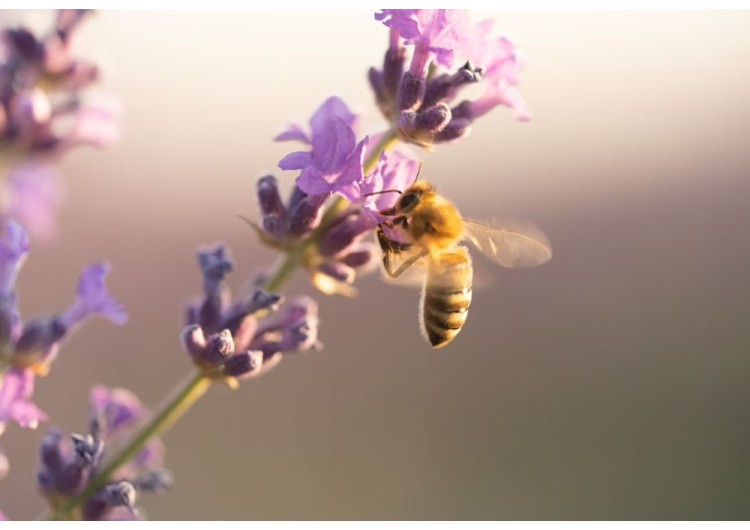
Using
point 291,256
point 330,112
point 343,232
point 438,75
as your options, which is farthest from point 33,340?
point 438,75

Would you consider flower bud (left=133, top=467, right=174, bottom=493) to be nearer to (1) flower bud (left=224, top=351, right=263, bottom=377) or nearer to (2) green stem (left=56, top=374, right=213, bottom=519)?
(2) green stem (left=56, top=374, right=213, bottom=519)

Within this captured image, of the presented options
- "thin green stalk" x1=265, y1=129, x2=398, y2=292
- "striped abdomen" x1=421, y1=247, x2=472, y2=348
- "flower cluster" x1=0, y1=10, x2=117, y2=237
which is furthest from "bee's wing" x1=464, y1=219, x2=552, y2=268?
"flower cluster" x1=0, y1=10, x2=117, y2=237

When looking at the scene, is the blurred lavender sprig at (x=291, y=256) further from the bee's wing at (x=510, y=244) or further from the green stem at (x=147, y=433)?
the bee's wing at (x=510, y=244)

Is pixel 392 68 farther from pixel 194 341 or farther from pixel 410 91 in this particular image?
pixel 194 341

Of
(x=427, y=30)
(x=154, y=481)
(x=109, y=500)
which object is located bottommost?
(x=109, y=500)

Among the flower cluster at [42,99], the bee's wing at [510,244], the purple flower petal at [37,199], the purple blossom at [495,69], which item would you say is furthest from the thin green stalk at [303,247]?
the purple flower petal at [37,199]

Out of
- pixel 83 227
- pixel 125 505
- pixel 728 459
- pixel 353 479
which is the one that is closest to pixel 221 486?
pixel 353 479
